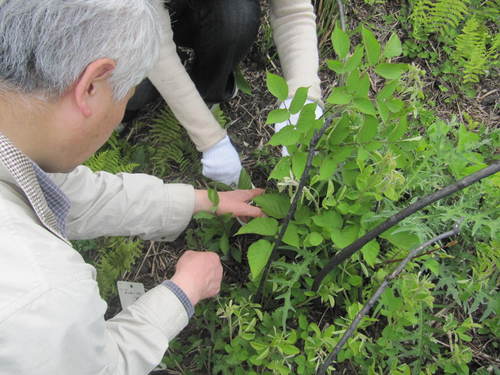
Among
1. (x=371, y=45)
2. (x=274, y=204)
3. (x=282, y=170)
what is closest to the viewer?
(x=371, y=45)

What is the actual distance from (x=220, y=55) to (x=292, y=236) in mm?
1086

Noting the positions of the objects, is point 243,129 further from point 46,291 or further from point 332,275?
point 46,291

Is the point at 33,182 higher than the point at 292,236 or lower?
higher

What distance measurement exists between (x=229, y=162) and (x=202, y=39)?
0.64 metres

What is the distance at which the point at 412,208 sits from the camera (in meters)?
0.99

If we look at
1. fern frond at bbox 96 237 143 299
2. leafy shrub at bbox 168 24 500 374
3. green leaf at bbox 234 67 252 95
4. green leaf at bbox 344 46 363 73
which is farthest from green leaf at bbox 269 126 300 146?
green leaf at bbox 234 67 252 95

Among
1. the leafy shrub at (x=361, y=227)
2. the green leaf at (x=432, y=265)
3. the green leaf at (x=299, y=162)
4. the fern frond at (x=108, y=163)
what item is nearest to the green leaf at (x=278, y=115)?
the leafy shrub at (x=361, y=227)

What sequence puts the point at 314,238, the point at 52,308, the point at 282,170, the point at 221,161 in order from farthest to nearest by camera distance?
the point at 221,161 < the point at 314,238 < the point at 282,170 < the point at 52,308

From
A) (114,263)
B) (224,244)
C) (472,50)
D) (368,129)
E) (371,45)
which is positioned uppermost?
(371,45)

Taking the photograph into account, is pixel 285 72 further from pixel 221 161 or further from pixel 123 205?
pixel 123 205

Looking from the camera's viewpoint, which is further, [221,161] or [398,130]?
[221,161]

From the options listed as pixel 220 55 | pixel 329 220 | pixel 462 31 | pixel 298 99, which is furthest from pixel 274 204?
pixel 462 31

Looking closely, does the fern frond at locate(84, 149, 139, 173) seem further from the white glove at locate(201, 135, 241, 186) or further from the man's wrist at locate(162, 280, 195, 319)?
the man's wrist at locate(162, 280, 195, 319)

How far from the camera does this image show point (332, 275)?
61.1 inches
